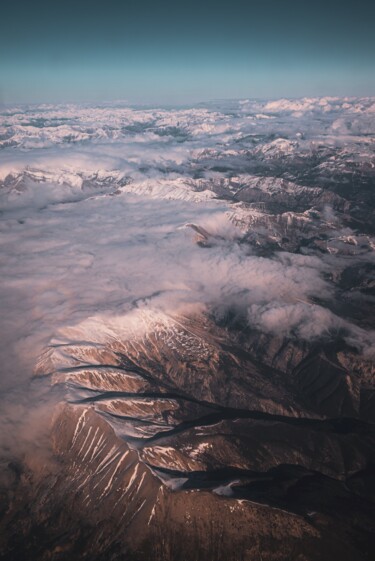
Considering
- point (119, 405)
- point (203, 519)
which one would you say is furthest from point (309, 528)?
point (119, 405)

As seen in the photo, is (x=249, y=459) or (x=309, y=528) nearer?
→ (x=309, y=528)

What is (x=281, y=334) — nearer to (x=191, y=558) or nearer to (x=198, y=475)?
(x=198, y=475)

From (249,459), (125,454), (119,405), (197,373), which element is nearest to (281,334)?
(197,373)

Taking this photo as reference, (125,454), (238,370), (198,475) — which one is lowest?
(238,370)

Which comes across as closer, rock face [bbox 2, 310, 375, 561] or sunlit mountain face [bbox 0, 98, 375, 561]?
rock face [bbox 2, 310, 375, 561]

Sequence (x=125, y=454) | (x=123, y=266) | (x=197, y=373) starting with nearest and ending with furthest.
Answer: (x=125, y=454)
(x=197, y=373)
(x=123, y=266)

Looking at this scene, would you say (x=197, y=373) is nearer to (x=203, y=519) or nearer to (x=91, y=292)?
(x=91, y=292)

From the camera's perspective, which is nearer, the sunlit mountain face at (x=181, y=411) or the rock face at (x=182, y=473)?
the rock face at (x=182, y=473)

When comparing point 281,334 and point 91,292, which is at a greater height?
point 91,292

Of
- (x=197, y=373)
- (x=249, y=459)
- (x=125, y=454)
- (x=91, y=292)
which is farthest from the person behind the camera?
(x=91, y=292)

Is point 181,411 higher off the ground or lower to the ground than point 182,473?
lower

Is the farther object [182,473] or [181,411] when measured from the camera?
[181,411]
